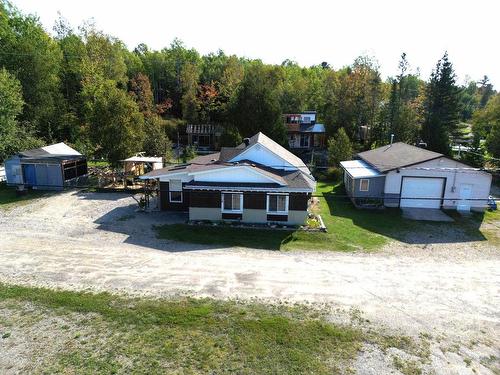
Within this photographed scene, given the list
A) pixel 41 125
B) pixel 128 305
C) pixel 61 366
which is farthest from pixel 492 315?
pixel 41 125

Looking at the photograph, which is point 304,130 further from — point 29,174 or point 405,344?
point 405,344

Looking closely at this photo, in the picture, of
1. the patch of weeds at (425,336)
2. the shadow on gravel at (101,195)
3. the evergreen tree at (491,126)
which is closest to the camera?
the patch of weeds at (425,336)

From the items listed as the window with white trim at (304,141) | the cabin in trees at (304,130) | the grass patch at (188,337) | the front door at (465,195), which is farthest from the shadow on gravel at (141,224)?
the window with white trim at (304,141)

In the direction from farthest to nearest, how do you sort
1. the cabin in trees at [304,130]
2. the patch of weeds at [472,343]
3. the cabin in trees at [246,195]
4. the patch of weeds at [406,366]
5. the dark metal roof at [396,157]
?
the cabin in trees at [304,130], the dark metal roof at [396,157], the cabin in trees at [246,195], the patch of weeds at [472,343], the patch of weeds at [406,366]

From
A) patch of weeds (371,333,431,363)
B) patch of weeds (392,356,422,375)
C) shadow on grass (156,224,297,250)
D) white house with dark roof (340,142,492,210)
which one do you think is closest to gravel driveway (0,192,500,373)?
patch of weeds (371,333,431,363)

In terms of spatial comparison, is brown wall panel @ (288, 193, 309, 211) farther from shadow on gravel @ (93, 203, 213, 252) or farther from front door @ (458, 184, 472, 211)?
front door @ (458, 184, 472, 211)

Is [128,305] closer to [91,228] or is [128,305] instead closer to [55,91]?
[91,228]

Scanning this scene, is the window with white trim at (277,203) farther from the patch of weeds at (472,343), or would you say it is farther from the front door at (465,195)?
the front door at (465,195)
